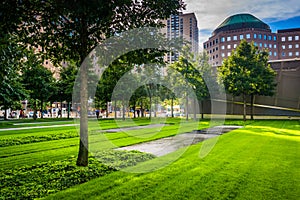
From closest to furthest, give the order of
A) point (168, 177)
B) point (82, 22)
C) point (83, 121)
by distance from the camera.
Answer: point (168, 177)
point (82, 22)
point (83, 121)

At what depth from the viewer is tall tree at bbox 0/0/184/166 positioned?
7.22 meters

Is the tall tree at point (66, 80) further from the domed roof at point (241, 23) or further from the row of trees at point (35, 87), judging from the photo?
the domed roof at point (241, 23)

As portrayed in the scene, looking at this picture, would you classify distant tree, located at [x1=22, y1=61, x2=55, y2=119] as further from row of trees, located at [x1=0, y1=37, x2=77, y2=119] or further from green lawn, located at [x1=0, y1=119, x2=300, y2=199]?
green lawn, located at [x1=0, y1=119, x2=300, y2=199]

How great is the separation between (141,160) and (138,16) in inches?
184

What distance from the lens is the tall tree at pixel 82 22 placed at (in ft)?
23.7

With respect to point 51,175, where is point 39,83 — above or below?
above

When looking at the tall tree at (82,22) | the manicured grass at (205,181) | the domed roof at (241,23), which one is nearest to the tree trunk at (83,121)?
the tall tree at (82,22)

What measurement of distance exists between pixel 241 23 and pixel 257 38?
29.1ft

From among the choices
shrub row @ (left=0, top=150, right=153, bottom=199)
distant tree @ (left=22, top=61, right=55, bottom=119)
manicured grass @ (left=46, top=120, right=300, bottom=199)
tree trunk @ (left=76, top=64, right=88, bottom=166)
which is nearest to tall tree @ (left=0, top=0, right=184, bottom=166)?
tree trunk @ (left=76, top=64, right=88, bottom=166)

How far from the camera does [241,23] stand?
4373 inches

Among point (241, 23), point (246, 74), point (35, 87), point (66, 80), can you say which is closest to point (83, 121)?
point (35, 87)

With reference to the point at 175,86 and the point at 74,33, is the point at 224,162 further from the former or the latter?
the point at 175,86

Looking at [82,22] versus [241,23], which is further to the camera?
[241,23]

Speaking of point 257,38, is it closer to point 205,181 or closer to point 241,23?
point 241,23
